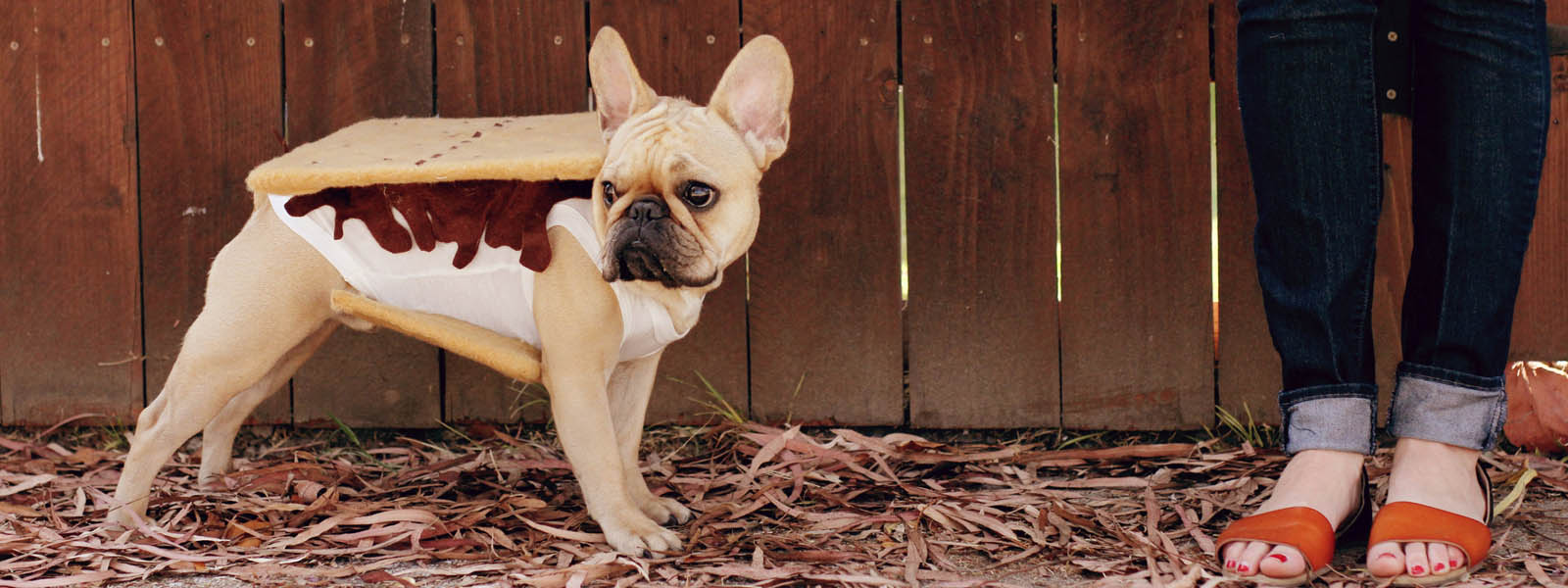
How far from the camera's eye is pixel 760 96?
6.66 ft

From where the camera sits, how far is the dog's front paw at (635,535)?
6.64ft

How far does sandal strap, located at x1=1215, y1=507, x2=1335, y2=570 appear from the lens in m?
1.86

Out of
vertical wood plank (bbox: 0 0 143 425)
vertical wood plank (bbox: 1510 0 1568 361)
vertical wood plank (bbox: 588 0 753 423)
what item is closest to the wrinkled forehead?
vertical wood plank (bbox: 588 0 753 423)

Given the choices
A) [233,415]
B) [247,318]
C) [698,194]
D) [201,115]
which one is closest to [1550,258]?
[698,194]

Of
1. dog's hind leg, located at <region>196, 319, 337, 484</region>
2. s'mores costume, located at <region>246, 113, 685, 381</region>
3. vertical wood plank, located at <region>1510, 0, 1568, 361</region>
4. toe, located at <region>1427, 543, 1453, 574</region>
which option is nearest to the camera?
toe, located at <region>1427, 543, 1453, 574</region>

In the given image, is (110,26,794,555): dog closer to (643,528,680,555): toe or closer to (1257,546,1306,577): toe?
(643,528,680,555): toe

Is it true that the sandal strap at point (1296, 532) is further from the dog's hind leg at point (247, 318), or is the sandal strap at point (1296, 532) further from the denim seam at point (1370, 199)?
the dog's hind leg at point (247, 318)

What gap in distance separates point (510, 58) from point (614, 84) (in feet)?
2.42

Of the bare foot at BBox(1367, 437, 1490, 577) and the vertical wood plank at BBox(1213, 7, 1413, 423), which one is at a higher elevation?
the vertical wood plank at BBox(1213, 7, 1413, 423)

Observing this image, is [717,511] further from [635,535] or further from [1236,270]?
[1236,270]

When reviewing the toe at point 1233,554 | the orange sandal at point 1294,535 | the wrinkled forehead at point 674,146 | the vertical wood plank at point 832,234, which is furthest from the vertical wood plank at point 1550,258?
the wrinkled forehead at point 674,146

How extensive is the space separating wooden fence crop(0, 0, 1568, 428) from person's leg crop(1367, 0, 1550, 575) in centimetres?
70

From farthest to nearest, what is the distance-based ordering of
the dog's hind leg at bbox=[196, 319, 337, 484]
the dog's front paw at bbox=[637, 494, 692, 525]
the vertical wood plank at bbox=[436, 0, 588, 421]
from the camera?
the vertical wood plank at bbox=[436, 0, 588, 421], the dog's hind leg at bbox=[196, 319, 337, 484], the dog's front paw at bbox=[637, 494, 692, 525]

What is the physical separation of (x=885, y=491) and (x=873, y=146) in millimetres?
742
